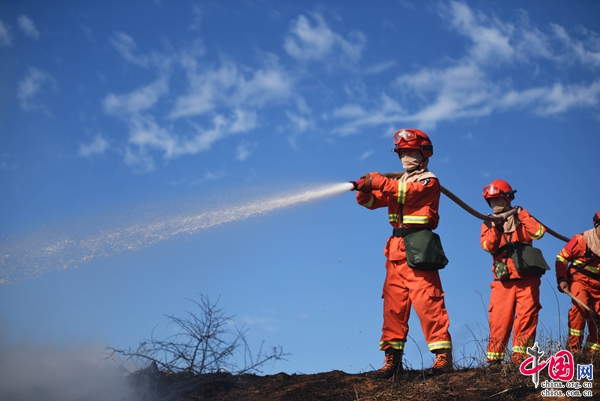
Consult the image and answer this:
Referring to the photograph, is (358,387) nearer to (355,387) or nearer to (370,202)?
(355,387)

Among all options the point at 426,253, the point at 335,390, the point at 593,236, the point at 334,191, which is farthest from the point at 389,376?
the point at 593,236

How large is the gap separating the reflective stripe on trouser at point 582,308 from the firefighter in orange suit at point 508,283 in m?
0.93

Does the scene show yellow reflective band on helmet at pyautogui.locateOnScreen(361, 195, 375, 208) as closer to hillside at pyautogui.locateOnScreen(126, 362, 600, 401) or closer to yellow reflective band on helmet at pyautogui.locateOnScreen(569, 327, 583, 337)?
hillside at pyautogui.locateOnScreen(126, 362, 600, 401)

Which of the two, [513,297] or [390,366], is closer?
[390,366]

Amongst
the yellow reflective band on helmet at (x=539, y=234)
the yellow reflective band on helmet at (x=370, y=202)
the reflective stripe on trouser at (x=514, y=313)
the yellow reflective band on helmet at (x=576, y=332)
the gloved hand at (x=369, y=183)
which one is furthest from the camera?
the yellow reflective band on helmet at (x=576, y=332)

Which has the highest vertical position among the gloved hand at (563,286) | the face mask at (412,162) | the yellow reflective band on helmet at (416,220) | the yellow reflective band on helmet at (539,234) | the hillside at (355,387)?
the face mask at (412,162)

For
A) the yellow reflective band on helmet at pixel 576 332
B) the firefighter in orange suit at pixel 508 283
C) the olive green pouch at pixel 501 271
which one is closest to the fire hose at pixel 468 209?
the firefighter in orange suit at pixel 508 283

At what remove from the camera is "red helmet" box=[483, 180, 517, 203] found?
8.64 meters

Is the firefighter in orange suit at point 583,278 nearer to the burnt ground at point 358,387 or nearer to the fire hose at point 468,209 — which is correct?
the fire hose at point 468,209

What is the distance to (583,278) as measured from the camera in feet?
28.7

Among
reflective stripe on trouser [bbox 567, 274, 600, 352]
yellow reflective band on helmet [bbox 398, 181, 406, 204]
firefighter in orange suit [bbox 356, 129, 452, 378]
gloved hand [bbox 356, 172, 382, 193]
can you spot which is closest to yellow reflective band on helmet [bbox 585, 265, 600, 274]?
reflective stripe on trouser [bbox 567, 274, 600, 352]

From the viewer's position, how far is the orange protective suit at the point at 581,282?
863 centimetres

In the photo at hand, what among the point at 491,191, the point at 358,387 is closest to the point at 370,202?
the point at 358,387

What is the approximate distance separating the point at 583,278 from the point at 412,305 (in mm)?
3353
